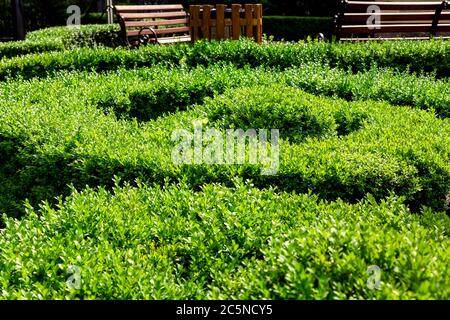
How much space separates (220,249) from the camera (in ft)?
10.7

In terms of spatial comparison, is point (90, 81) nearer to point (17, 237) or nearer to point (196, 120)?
point (196, 120)

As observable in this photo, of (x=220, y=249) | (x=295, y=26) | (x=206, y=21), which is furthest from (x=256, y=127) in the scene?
(x=295, y=26)

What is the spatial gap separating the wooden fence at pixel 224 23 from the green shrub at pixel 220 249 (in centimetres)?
725

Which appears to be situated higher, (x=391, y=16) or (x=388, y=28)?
(x=391, y=16)

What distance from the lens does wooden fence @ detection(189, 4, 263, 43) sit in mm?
10672

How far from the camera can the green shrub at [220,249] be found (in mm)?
2580

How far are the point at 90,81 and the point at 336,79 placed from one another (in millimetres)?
3338

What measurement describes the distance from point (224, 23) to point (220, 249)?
8.10m

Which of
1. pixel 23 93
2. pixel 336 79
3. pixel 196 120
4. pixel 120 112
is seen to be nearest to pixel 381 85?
pixel 336 79

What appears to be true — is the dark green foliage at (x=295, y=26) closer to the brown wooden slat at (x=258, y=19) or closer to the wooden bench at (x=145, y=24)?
the wooden bench at (x=145, y=24)

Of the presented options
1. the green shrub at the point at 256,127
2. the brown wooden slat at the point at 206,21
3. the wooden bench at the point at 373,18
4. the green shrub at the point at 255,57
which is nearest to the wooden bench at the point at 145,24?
the brown wooden slat at the point at 206,21

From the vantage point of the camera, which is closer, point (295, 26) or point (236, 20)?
point (236, 20)

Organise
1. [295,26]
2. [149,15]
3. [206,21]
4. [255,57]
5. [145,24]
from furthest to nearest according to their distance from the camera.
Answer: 1. [295,26]
2. [149,15]
3. [145,24]
4. [206,21]
5. [255,57]

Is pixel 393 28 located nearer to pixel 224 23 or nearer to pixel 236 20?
pixel 236 20
